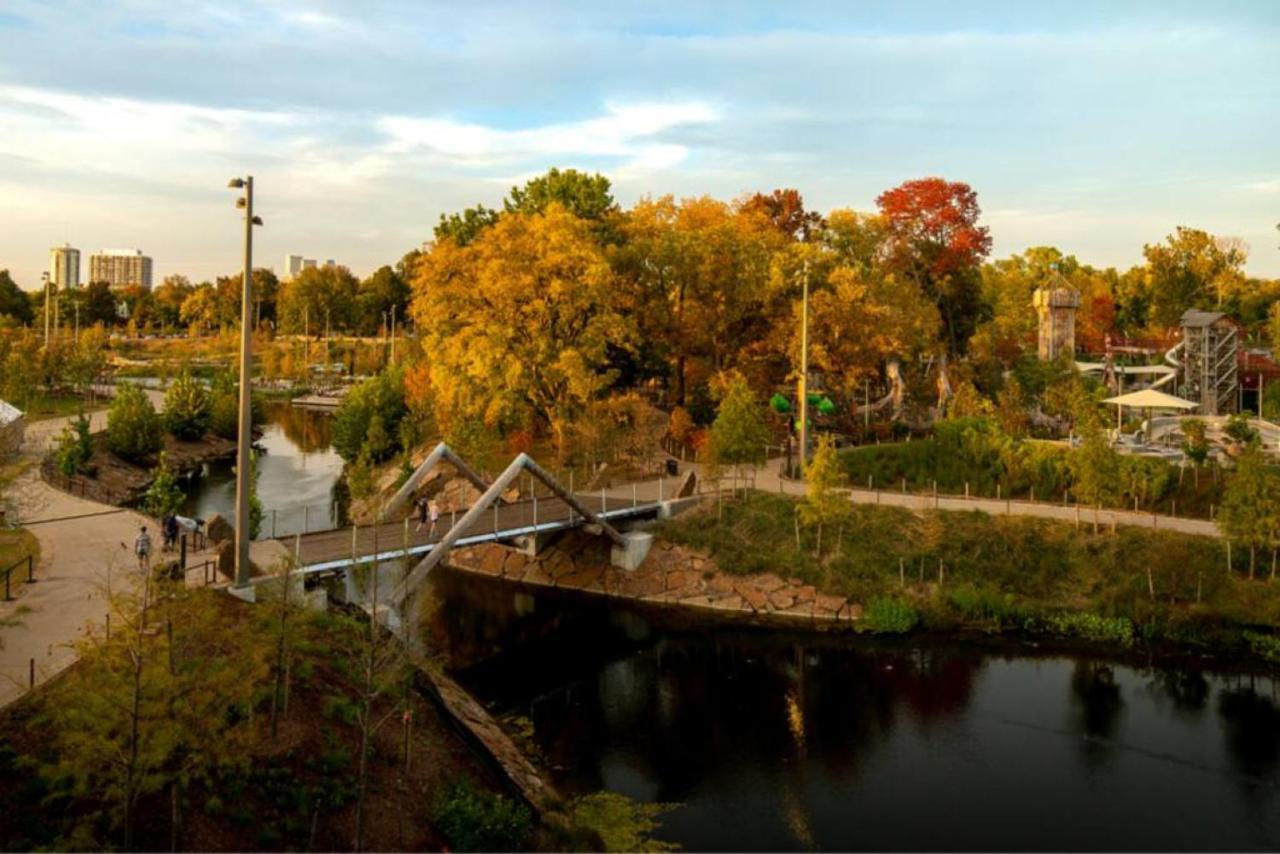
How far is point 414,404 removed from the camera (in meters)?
53.2

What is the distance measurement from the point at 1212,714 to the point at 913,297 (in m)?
28.5

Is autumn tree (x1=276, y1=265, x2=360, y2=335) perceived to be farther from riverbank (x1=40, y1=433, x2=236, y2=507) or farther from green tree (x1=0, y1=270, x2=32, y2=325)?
riverbank (x1=40, y1=433, x2=236, y2=507)

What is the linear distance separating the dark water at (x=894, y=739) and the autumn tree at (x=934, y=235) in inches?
1297

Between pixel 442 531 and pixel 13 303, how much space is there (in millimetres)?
127031

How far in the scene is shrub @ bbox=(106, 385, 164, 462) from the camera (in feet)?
177

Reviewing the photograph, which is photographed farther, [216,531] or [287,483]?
[287,483]

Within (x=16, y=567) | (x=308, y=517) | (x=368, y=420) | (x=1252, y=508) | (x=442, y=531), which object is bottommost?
(x=308, y=517)

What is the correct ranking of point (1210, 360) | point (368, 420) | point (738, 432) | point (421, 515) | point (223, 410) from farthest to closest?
1. point (223, 410)
2. point (1210, 360)
3. point (368, 420)
4. point (738, 432)
5. point (421, 515)

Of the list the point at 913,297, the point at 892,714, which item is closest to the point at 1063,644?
the point at 892,714

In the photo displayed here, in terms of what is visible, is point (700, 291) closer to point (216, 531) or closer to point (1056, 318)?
point (1056, 318)

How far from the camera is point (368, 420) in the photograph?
181 ft

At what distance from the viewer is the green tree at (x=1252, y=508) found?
96.3 ft

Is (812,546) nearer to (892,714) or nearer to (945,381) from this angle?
(892,714)

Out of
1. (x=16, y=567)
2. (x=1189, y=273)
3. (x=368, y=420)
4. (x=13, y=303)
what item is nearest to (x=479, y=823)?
(x=16, y=567)
